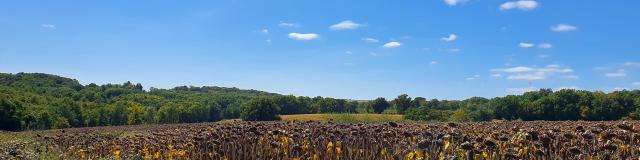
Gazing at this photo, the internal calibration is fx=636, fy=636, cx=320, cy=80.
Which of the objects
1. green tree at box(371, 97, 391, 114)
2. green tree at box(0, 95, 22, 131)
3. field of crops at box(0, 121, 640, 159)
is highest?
green tree at box(371, 97, 391, 114)

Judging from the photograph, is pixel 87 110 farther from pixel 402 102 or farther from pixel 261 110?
pixel 402 102

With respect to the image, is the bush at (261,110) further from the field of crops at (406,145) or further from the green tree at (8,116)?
the field of crops at (406,145)

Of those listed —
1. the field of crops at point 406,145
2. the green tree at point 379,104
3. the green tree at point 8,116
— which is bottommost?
the field of crops at point 406,145

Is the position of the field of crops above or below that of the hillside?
below

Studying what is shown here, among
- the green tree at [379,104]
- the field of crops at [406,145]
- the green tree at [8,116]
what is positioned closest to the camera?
the field of crops at [406,145]

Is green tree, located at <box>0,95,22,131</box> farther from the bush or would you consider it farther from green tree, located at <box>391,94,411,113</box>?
green tree, located at <box>391,94,411,113</box>

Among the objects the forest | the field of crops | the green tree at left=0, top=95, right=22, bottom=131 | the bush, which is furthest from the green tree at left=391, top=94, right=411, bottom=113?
the field of crops

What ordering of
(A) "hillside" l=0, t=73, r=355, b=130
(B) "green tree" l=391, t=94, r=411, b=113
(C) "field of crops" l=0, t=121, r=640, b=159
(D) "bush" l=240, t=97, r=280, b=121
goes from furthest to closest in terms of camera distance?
(B) "green tree" l=391, t=94, r=411, b=113, (D) "bush" l=240, t=97, r=280, b=121, (A) "hillside" l=0, t=73, r=355, b=130, (C) "field of crops" l=0, t=121, r=640, b=159

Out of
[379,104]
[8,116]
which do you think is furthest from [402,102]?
[8,116]

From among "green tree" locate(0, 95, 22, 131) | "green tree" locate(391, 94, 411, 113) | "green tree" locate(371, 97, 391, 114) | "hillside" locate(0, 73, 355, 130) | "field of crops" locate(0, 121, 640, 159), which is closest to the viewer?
"field of crops" locate(0, 121, 640, 159)

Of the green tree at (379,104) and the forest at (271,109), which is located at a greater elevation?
the green tree at (379,104)

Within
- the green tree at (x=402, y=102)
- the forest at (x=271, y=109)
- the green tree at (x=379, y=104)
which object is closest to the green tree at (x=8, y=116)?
the forest at (x=271, y=109)

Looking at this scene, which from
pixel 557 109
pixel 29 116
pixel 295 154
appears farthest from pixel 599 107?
pixel 295 154

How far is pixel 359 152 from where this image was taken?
29.5 feet
